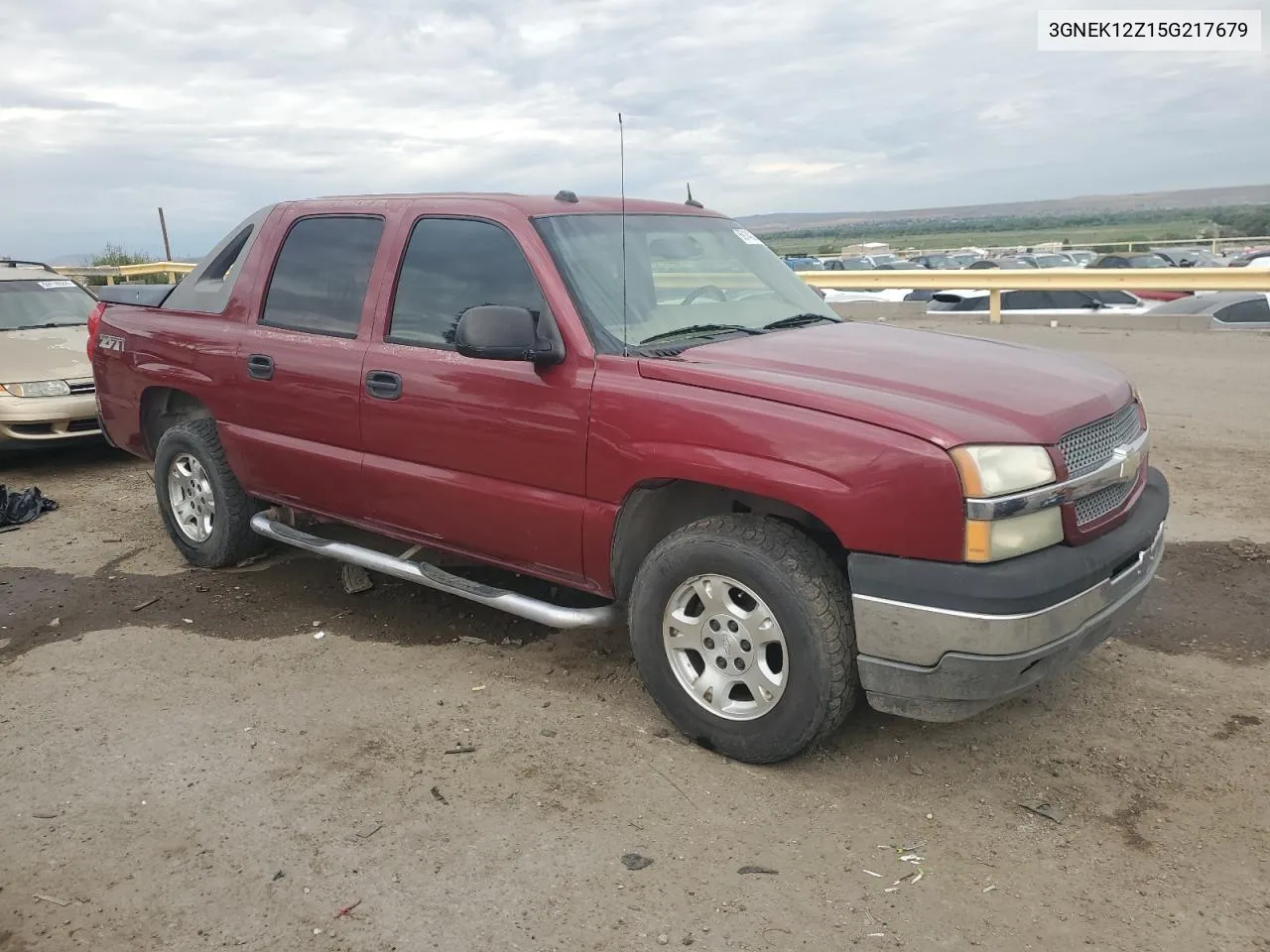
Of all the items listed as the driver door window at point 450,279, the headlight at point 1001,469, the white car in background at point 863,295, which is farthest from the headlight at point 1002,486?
the white car in background at point 863,295

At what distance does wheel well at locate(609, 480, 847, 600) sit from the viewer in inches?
145

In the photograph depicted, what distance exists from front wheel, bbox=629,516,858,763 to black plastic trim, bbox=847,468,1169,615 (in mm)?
186

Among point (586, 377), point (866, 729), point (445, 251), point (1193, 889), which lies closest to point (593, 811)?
point (866, 729)

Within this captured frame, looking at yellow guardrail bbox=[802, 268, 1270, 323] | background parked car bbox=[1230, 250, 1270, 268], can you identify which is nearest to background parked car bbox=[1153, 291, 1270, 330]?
yellow guardrail bbox=[802, 268, 1270, 323]

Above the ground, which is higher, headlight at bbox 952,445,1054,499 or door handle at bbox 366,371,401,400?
door handle at bbox 366,371,401,400

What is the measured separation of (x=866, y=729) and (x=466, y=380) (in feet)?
6.55

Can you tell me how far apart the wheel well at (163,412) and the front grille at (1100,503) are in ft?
14.3

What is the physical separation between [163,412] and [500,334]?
309 cm

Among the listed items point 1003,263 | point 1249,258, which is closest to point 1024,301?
point 1003,263

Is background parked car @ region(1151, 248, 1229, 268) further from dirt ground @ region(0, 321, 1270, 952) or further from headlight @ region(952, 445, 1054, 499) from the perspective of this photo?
headlight @ region(952, 445, 1054, 499)

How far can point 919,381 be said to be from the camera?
3.45 m

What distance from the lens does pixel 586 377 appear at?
3.74 meters

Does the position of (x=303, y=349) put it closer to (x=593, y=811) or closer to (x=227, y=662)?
(x=227, y=662)

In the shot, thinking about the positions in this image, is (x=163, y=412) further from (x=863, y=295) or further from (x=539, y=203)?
(x=863, y=295)
